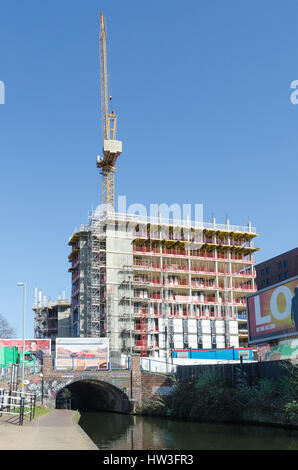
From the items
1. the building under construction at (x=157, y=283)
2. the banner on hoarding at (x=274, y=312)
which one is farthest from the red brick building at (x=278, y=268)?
the banner on hoarding at (x=274, y=312)

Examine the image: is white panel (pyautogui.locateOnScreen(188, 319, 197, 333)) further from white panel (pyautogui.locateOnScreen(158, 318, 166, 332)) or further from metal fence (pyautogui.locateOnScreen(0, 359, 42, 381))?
metal fence (pyautogui.locateOnScreen(0, 359, 42, 381))

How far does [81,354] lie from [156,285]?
34706 mm

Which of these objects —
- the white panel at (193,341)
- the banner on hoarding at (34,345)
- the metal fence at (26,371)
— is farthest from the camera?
the white panel at (193,341)

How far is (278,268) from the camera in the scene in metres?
106

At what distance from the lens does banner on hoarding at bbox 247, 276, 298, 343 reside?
137 feet

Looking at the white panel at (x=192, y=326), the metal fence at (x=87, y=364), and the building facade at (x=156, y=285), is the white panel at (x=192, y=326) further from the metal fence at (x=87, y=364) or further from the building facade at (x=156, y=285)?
the metal fence at (x=87, y=364)

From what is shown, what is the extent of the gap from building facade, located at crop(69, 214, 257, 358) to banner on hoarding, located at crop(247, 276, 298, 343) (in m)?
31.0

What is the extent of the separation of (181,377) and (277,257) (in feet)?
221

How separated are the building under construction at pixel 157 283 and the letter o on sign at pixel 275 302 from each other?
3448 centimetres

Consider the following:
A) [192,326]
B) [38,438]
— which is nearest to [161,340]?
[192,326]

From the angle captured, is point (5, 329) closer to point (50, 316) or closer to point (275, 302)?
point (50, 316)

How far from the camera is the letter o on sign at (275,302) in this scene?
4241cm

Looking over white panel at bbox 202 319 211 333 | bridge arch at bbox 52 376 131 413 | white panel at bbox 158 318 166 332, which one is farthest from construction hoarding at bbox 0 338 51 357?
white panel at bbox 202 319 211 333

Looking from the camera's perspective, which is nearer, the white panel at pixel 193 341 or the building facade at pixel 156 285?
the building facade at pixel 156 285
